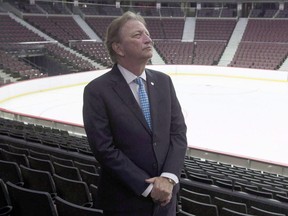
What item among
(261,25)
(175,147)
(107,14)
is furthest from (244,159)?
(107,14)

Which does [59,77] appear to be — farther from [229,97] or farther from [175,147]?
[175,147]

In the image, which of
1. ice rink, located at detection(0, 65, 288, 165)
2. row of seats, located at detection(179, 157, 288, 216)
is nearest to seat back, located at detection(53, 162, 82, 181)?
row of seats, located at detection(179, 157, 288, 216)

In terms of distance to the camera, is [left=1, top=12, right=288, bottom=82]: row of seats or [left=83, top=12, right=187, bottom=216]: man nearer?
[left=83, top=12, right=187, bottom=216]: man

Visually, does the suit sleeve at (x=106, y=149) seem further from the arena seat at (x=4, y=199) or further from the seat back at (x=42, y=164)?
the seat back at (x=42, y=164)

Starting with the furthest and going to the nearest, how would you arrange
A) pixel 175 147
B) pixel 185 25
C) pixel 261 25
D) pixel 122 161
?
pixel 185 25 < pixel 261 25 < pixel 175 147 < pixel 122 161

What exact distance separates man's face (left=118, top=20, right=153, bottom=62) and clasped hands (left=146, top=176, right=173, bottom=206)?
0.74m

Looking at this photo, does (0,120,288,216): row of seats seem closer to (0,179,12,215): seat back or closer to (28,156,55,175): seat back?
(28,156,55,175): seat back

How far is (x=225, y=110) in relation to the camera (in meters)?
16.3

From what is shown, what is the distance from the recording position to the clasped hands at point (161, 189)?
2.04 m

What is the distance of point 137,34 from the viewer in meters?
2.11

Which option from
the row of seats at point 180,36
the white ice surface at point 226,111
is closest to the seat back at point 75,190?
the white ice surface at point 226,111

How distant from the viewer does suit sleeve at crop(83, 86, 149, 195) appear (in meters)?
2.05

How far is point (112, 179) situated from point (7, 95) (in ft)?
58.6

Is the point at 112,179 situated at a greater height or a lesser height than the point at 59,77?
greater
